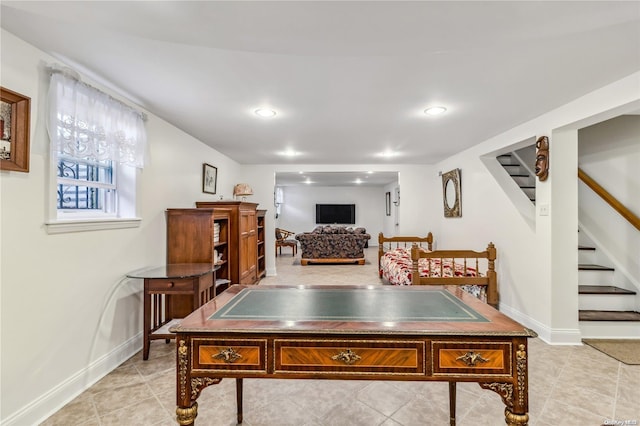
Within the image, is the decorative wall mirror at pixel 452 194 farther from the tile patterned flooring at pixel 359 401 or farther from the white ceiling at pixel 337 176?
the tile patterned flooring at pixel 359 401

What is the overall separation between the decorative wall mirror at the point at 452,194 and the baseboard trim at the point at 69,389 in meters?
4.65

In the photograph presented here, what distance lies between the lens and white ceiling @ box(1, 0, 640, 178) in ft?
4.27

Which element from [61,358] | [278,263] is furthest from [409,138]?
[278,263]

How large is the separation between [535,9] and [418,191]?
4736mm

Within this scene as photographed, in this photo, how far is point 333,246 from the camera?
22.5 ft

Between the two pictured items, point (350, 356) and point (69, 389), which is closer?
point (350, 356)

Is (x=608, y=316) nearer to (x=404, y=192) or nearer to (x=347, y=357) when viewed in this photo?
(x=347, y=357)

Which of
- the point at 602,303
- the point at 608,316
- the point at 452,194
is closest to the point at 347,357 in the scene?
the point at 608,316

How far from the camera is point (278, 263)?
7262 millimetres

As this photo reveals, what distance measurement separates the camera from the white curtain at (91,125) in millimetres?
1778

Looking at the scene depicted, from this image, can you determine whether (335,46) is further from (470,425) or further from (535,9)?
(470,425)

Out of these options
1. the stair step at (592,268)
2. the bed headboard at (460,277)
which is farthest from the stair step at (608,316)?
the bed headboard at (460,277)

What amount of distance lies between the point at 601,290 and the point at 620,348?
0.67 m

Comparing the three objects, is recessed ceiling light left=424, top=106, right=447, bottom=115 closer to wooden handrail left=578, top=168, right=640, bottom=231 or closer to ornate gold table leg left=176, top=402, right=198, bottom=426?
wooden handrail left=578, top=168, right=640, bottom=231
